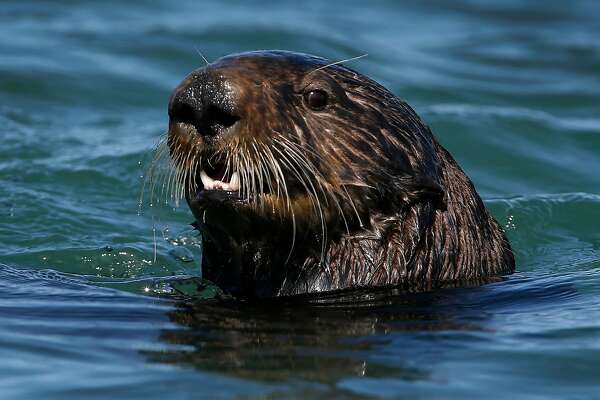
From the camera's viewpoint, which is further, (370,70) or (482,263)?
(370,70)

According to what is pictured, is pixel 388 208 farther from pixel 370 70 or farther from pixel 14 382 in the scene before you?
pixel 370 70

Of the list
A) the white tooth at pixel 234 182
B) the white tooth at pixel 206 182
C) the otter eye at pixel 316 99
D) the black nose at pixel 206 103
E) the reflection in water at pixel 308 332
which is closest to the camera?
the reflection in water at pixel 308 332

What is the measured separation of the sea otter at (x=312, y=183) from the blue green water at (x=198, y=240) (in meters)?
0.22

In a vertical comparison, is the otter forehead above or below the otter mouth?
above

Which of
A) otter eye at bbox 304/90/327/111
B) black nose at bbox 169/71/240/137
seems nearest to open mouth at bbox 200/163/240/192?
black nose at bbox 169/71/240/137

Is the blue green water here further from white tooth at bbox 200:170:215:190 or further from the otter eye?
the otter eye

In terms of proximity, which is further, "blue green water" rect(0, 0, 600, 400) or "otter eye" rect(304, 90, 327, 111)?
"otter eye" rect(304, 90, 327, 111)

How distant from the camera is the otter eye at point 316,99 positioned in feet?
18.5

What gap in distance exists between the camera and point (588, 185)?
34.4 ft

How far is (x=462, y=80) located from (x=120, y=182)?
5.44 m

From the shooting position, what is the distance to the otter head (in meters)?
5.24

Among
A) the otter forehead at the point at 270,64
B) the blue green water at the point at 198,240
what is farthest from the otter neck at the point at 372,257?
the otter forehead at the point at 270,64

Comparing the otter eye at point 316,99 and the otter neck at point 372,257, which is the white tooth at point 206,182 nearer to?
the otter neck at point 372,257

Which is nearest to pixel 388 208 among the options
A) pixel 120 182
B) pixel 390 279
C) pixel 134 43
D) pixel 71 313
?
pixel 390 279
